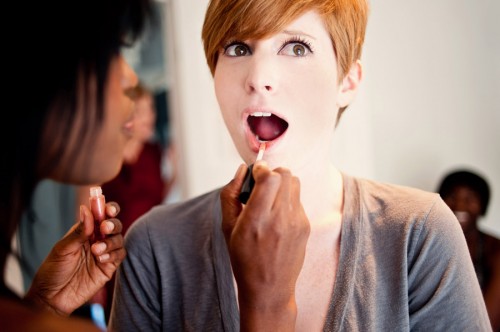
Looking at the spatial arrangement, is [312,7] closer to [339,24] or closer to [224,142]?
[339,24]

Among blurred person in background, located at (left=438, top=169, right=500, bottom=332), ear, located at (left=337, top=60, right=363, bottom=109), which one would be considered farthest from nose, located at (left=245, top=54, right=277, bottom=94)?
blurred person in background, located at (left=438, top=169, right=500, bottom=332)

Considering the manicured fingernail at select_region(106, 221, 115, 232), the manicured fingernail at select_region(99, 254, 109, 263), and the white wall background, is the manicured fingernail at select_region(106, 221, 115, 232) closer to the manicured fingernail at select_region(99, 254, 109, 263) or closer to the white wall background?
the manicured fingernail at select_region(99, 254, 109, 263)

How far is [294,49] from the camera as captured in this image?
2.64 feet

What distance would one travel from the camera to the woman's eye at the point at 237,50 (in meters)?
0.83

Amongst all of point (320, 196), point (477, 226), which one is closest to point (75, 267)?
point (320, 196)

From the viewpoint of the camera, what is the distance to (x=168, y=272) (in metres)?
0.88

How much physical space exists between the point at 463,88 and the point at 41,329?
1.85 meters

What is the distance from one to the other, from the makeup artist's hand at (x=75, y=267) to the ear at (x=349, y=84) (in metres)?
0.40

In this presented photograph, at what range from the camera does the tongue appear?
2.74 feet

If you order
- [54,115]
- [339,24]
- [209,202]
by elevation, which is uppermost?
[339,24]

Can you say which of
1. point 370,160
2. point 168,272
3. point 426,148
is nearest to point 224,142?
point 370,160

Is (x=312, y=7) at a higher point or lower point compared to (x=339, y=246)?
higher

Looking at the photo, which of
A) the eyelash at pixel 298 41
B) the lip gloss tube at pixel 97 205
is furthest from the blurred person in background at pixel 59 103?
the eyelash at pixel 298 41

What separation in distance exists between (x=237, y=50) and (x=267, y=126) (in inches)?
4.9
